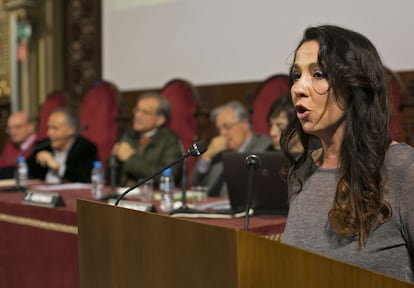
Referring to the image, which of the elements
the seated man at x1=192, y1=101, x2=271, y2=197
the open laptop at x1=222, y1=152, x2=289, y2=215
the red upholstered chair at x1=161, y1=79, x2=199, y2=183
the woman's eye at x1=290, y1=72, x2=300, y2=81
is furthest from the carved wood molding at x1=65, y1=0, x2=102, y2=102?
the woman's eye at x1=290, y1=72, x2=300, y2=81

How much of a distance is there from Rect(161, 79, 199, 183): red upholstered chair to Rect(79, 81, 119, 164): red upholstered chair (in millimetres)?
539

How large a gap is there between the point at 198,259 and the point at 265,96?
11.4 ft

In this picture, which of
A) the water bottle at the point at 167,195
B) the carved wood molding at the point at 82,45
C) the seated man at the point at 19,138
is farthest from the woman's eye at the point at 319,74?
the carved wood molding at the point at 82,45

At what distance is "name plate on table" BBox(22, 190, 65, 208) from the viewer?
3.11m

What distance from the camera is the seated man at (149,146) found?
4.41 m

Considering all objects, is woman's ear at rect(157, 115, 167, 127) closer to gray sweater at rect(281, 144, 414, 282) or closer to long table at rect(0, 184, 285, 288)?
long table at rect(0, 184, 285, 288)

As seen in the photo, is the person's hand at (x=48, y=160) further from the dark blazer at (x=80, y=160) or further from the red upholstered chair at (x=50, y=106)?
the red upholstered chair at (x=50, y=106)

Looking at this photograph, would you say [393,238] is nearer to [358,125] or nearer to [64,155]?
[358,125]

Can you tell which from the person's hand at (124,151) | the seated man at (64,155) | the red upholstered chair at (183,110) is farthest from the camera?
the red upholstered chair at (183,110)

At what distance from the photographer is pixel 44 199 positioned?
317 cm

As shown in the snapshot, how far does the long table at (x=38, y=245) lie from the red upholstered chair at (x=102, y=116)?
1959 millimetres

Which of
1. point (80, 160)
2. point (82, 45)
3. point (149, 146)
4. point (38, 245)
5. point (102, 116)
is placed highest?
point (82, 45)

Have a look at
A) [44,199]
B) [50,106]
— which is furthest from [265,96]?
[50,106]

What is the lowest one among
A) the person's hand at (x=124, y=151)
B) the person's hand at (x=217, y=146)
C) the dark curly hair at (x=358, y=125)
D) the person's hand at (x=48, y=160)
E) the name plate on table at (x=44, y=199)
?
the person's hand at (x=48, y=160)
